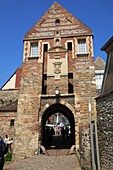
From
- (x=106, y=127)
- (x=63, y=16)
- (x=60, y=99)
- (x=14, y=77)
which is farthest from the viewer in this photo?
(x=14, y=77)

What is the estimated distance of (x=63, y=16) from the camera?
13172 millimetres

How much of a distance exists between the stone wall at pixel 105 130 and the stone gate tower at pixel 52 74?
4534 mm

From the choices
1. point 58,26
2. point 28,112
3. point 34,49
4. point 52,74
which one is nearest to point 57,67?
point 52,74

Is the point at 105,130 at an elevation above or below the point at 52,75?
below

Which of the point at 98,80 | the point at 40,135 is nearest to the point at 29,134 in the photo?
the point at 40,135

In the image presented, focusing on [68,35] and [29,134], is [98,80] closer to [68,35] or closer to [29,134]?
[68,35]

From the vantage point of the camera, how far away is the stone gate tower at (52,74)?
10.4m

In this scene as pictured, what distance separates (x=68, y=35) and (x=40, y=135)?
779cm

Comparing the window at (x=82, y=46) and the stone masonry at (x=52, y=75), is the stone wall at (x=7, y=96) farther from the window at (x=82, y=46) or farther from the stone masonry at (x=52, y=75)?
the window at (x=82, y=46)

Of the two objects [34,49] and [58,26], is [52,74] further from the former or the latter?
[58,26]

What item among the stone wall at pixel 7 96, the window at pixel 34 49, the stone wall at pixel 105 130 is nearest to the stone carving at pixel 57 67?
the window at pixel 34 49

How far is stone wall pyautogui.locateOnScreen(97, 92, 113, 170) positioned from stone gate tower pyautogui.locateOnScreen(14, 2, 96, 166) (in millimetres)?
4534

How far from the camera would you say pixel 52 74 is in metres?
11.6

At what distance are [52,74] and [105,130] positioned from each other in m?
7.13
